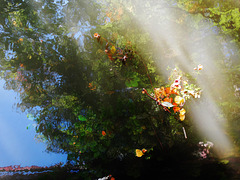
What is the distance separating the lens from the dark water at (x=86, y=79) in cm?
223

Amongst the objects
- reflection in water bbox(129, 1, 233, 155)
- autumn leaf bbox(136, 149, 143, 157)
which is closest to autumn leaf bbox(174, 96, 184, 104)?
reflection in water bbox(129, 1, 233, 155)

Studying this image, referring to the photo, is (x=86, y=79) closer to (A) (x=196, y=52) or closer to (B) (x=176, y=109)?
(B) (x=176, y=109)

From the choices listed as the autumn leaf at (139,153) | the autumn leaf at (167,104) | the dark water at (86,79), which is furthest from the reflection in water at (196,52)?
the autumn leaf at (139,153)

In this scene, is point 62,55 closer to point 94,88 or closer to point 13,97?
point 94,88

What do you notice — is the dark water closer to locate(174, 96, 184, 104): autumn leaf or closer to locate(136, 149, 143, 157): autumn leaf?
locate(136, 149, 143, 157): autumn leaf

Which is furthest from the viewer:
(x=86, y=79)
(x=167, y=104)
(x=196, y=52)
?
(x=86, y=79)

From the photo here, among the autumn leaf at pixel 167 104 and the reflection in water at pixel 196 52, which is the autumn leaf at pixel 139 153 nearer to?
the autumn leaf at pixel 167 104

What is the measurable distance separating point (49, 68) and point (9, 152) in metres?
1.37

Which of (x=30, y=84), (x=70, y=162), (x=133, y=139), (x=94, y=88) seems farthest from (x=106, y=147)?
(x=30, y=84)

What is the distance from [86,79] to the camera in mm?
2457

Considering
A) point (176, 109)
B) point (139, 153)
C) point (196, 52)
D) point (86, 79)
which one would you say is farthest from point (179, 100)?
point (86, 79)

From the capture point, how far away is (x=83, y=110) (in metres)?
2.39

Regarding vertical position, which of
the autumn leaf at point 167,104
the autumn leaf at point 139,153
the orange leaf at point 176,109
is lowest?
the autumn leaf at point 139,153

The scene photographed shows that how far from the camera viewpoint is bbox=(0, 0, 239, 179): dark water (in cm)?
223
